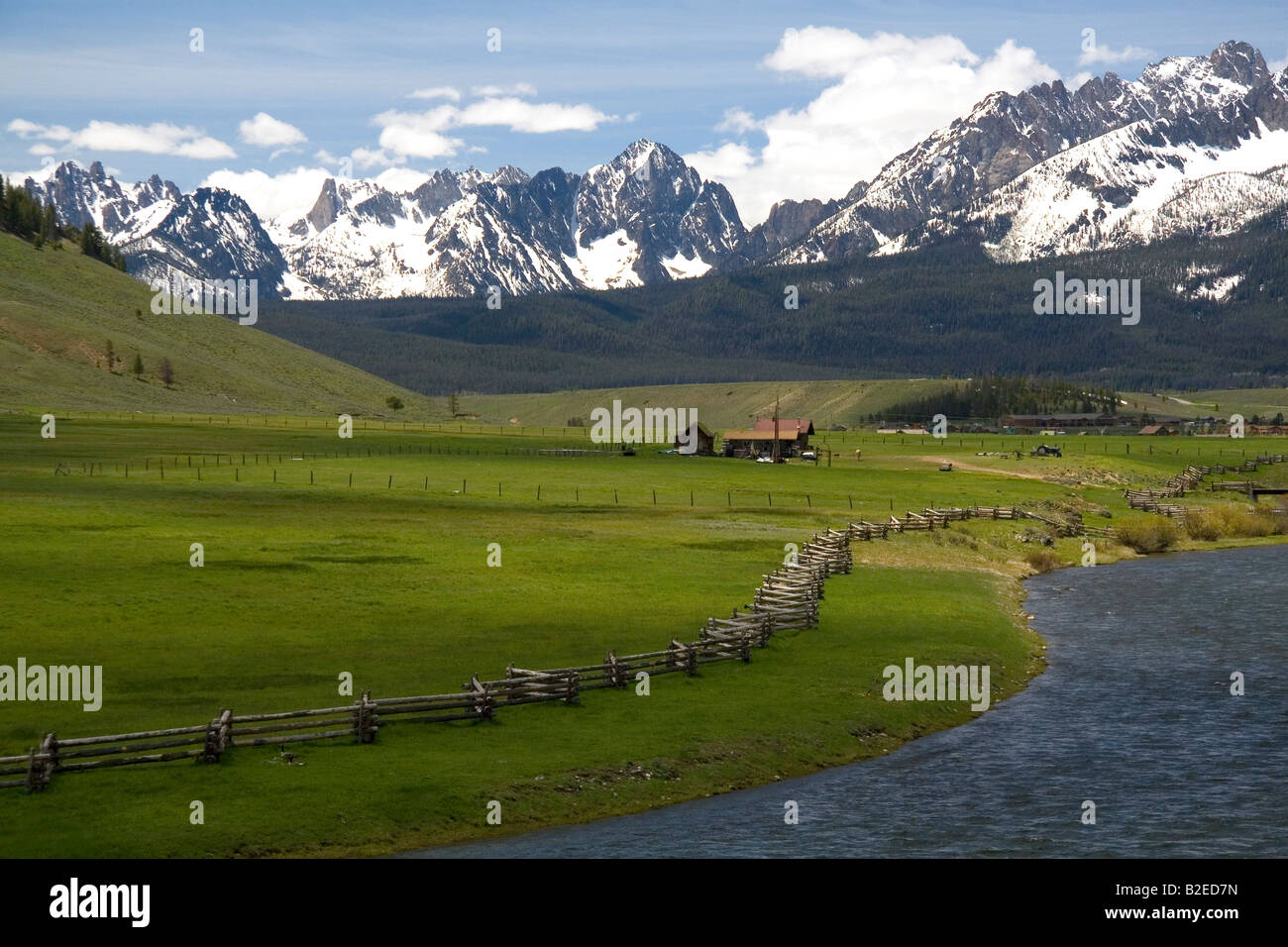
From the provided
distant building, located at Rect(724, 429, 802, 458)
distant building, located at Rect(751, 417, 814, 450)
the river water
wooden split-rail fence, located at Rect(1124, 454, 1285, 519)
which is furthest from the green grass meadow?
distant building, located at Rect(751, 417, 814, 450)

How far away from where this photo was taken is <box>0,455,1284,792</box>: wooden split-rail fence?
3431 cm

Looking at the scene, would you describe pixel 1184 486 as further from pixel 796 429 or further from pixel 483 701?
pixel 483 701

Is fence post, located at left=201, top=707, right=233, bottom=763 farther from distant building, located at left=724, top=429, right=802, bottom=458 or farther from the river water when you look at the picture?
distant building, located at left=724, top=429, right=802, bottom=458

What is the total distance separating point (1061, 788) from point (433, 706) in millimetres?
17146

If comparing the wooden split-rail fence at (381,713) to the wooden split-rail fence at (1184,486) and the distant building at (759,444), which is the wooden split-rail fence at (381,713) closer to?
the wooden split-rail fence at (1184,486)

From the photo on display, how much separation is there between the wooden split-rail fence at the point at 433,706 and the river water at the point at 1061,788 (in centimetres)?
674

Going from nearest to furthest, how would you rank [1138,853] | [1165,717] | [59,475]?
[1138,853] < [1165,717] < [59,475]

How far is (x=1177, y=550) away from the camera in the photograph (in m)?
97.8

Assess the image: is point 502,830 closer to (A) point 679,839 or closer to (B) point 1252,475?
(A) point 679,839

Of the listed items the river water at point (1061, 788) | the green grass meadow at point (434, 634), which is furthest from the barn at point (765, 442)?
the river water at point (1061, 788)

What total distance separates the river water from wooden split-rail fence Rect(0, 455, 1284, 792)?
6.74 m

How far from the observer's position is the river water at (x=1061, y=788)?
109ft
